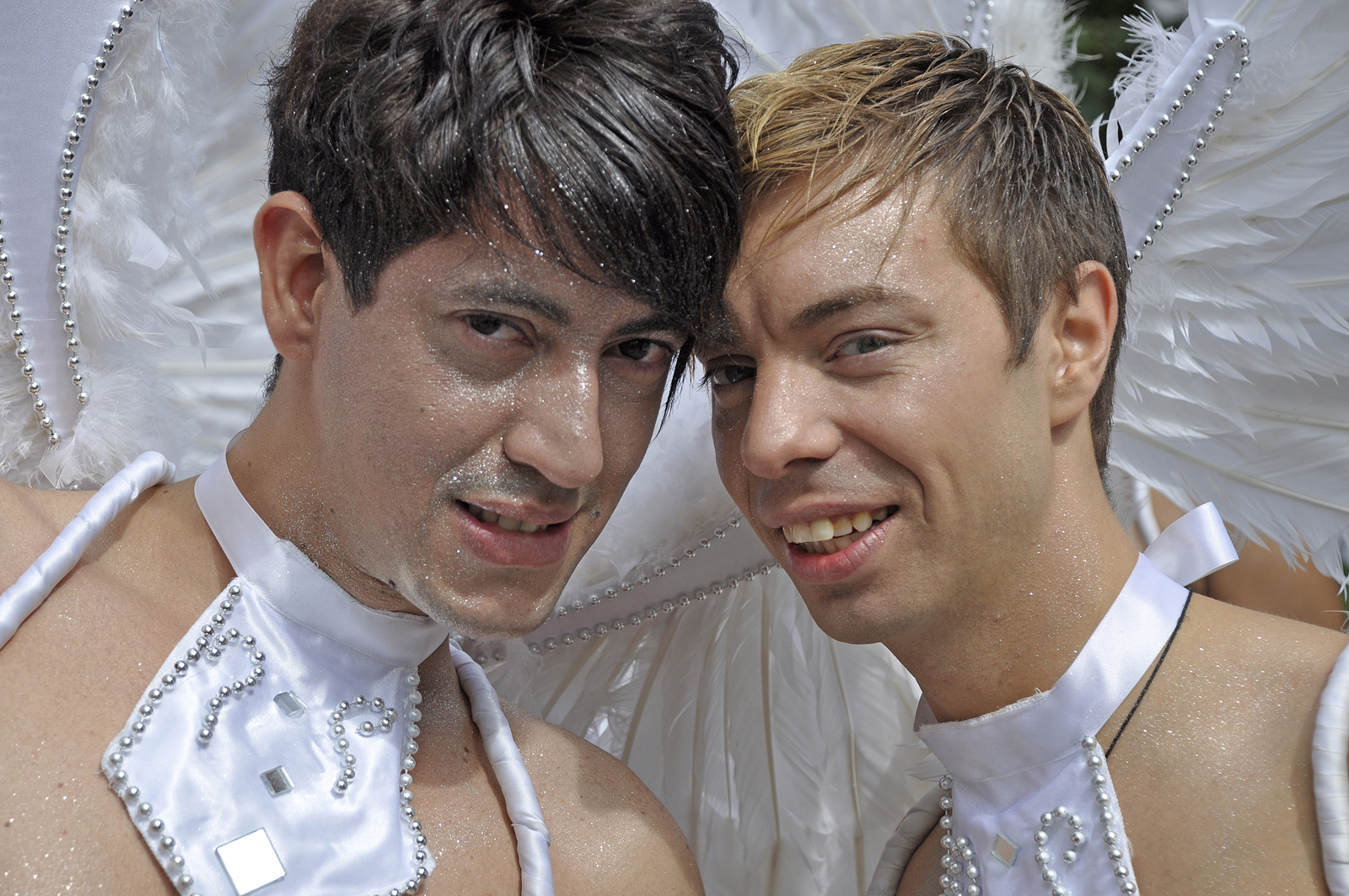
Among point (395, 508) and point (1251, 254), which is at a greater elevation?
point (395, 508)

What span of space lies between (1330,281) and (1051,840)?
1.32 metres

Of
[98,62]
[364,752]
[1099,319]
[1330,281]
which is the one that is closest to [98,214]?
[98,62]

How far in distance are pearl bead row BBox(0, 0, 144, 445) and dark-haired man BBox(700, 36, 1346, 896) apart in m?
1.20

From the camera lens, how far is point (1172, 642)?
1.98 metres

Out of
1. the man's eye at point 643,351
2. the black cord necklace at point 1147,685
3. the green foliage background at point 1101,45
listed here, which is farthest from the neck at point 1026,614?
the green foliage background at point 1101,45

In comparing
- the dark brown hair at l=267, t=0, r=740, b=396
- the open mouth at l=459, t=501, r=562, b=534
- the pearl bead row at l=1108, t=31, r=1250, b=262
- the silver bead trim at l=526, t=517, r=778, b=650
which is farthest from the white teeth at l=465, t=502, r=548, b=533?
the pearl bead row at l=1108, t=31, r=1250, b=262

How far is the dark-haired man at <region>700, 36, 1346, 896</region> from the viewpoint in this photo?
1.88 metres

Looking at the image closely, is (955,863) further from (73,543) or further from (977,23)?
(977,23)

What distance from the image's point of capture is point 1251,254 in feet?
8.41

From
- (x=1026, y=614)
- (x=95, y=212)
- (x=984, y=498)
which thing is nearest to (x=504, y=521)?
(x=984, y=498)

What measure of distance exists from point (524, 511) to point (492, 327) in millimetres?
268

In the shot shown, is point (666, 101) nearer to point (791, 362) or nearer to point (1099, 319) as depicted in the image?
point (791, 362)

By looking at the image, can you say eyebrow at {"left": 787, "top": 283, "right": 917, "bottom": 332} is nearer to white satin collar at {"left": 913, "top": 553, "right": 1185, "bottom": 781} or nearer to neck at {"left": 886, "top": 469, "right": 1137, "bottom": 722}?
neck at {"left": 886, "top": 469, "right": 1137, "bottom": 722}

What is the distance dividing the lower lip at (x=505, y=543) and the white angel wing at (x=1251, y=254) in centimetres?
150
